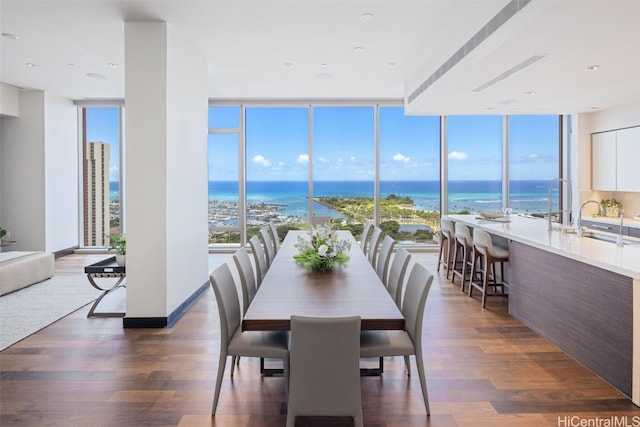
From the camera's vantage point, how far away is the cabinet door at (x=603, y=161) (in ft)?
21.6

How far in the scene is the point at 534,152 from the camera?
817 cm

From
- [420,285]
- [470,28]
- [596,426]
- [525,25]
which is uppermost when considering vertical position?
[470,28]

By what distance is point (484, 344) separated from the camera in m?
3.60

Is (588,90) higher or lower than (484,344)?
higher

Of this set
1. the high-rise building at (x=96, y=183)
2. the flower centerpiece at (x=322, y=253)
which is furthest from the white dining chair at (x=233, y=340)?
the high-rise building at (x=96, y=183)

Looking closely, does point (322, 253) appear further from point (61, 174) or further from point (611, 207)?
point (61, 174)

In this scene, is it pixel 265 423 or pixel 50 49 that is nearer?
pixel 265 423

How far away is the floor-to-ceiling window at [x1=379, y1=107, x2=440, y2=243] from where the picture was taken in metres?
8.17

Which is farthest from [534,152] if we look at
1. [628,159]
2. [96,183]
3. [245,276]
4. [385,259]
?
[96,183]

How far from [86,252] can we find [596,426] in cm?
840

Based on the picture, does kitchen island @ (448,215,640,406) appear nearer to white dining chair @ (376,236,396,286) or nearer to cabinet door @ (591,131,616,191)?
white dining chair @ (376,236,396,286)

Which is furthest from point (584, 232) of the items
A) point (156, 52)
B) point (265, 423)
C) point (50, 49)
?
point (50, 49)

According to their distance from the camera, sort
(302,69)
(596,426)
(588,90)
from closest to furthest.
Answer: (596,426) < (588,90) < (302,69)

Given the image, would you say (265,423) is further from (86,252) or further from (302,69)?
(86,252)
